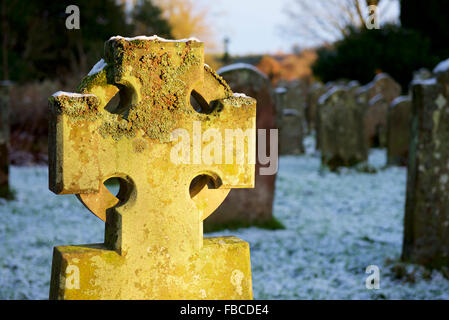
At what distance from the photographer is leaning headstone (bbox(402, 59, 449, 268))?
4.46 meters

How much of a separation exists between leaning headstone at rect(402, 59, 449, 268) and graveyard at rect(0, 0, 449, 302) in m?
0.01

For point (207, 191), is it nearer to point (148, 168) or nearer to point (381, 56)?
point (148, 168)

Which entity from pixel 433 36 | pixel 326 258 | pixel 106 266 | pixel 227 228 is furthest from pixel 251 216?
pixel 433 36

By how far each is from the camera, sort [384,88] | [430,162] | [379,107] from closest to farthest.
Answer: [430,162] < [379,107] < [384,88]

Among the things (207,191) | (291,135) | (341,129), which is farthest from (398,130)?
(207,191)

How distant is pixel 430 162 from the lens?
176 inches

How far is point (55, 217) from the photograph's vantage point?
698 centimetres

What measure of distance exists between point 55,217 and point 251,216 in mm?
2510

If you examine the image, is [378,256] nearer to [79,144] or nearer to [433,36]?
[79,144]

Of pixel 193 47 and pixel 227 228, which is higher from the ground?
pixel 193 47

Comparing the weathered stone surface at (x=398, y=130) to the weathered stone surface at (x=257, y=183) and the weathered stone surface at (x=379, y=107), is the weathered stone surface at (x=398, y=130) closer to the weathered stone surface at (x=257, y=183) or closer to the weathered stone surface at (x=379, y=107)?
the weathered stone surface at (x=379, y=107)

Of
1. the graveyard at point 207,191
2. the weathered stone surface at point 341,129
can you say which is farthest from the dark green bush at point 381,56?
the weathered stone surface at point 341,129

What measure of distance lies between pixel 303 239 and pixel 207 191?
4.16 m

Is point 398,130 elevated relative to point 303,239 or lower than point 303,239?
elevated
